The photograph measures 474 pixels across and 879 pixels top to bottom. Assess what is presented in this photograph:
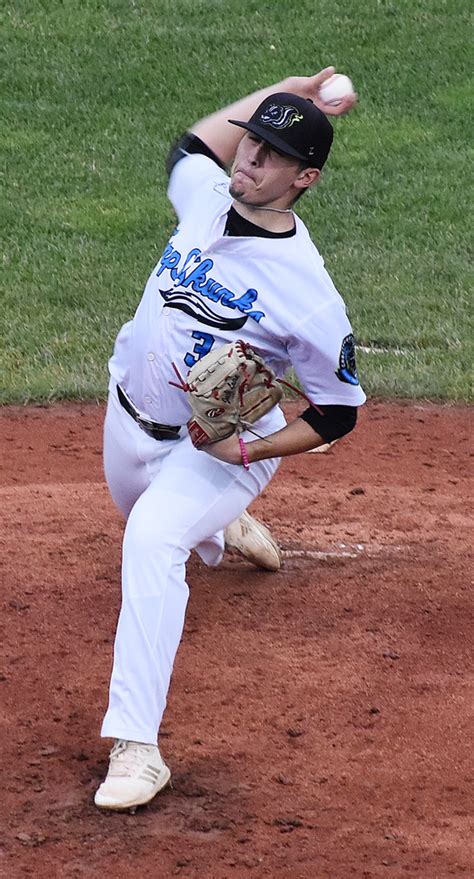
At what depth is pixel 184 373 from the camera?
4.12 m

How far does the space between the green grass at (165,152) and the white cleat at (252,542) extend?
2.49m

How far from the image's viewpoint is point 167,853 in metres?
3.58

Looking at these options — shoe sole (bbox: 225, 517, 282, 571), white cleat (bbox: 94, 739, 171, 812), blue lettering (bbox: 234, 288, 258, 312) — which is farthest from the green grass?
white cleat (bbox: 94, 739, 171, 812)

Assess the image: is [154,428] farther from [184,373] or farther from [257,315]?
[257,315]

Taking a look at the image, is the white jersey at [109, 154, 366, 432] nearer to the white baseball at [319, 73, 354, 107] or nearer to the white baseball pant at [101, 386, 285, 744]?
the white baseball pant at [101, 386, 285, 744]

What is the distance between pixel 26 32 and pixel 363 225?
4.63m

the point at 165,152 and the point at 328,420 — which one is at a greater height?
the point at 328,420

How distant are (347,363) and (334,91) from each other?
99cm

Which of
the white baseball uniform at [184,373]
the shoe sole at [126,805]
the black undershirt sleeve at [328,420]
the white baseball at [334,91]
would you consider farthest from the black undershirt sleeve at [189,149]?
the shoe sole at [126,805]

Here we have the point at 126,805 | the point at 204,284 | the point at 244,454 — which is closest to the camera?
the point at 126,805

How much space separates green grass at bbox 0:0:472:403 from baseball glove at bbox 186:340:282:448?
3.58 metres

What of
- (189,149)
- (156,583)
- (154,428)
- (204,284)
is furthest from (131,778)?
(189,149)

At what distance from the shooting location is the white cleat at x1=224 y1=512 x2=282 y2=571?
16.9ft

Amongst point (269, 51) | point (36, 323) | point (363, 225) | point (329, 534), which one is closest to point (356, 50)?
point (269, 51)
